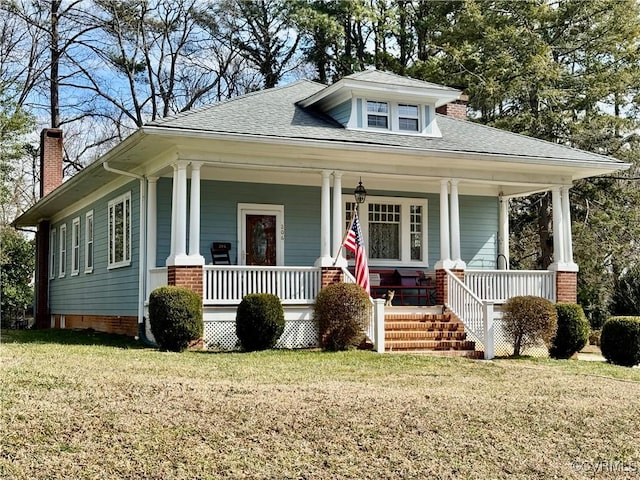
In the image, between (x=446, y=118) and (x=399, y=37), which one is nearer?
(x=446, y=118)

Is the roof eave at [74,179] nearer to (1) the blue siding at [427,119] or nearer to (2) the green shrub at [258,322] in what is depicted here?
(2) the green shrub at [258,322]

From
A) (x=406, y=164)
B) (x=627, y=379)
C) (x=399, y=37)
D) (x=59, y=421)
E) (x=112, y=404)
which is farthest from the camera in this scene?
(x=399, y=37)

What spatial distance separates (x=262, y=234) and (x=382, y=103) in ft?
12.5

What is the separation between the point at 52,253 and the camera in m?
26.9

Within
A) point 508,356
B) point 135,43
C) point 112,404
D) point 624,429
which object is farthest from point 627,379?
point 135,43

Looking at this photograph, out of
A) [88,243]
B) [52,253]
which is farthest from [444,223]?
[52,253]

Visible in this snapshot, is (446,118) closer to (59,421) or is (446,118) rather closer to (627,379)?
(627,379)

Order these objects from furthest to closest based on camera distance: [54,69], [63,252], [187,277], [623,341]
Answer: [54,69] → [63,252] → [623,341] → [187,277]

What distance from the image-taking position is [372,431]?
26.4ft

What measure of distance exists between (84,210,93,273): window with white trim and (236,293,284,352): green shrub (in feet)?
28.4

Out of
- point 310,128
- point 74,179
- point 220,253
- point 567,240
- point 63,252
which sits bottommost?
point 220,253

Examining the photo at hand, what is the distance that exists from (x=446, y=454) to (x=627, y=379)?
6054 mm

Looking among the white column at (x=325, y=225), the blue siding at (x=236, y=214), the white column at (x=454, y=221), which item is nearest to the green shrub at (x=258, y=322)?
the white column at (x=325, y=225)

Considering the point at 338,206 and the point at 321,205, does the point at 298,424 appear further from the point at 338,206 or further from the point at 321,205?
the point at 321,205
